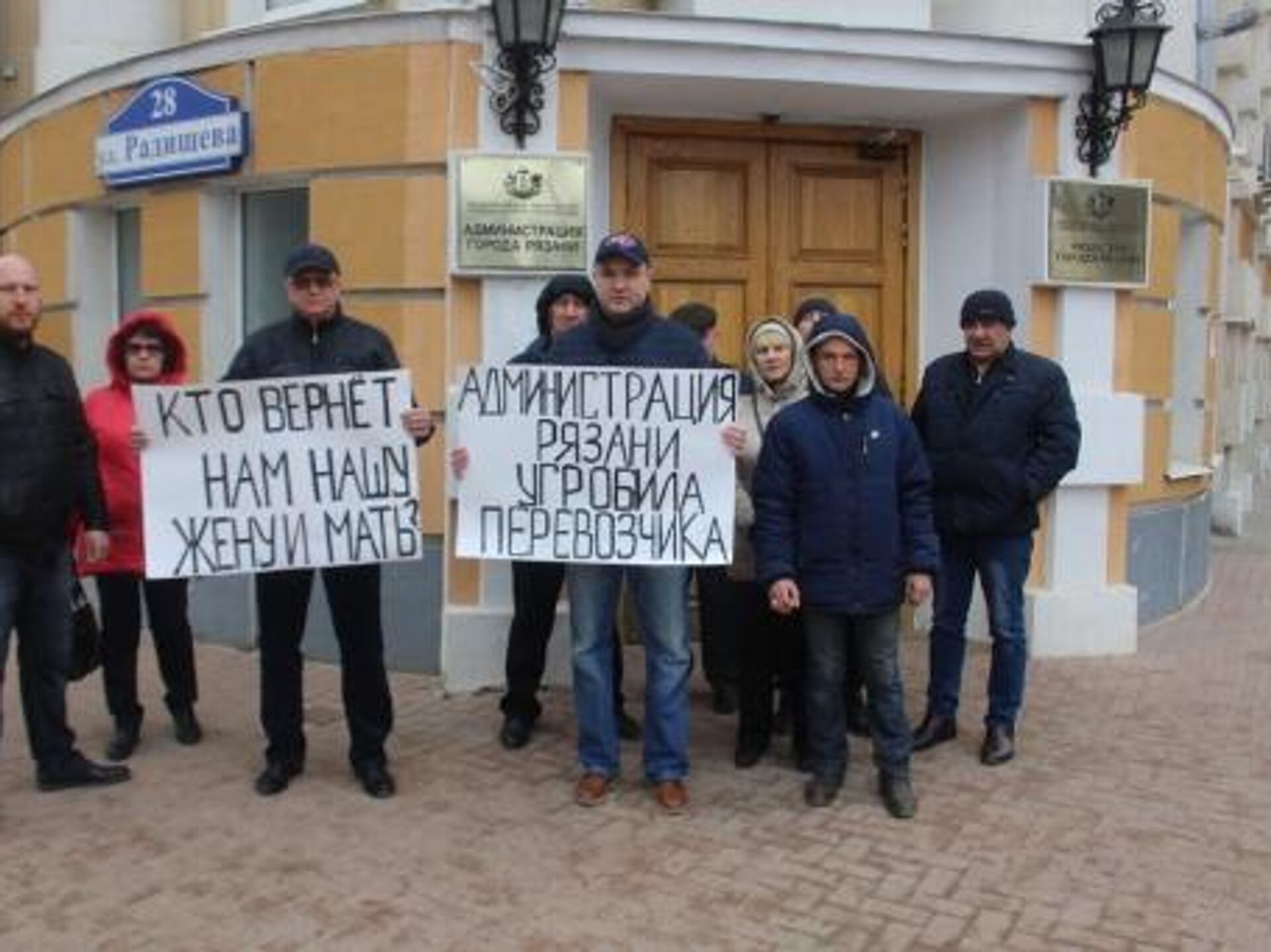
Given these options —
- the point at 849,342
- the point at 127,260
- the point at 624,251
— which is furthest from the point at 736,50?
the point at 127,260

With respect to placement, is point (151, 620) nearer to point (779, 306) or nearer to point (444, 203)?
point (444, 203)

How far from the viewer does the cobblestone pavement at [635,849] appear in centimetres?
414

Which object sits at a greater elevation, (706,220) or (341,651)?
(706,220)

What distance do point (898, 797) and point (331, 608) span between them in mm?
2155

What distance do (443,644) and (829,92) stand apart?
129 inches

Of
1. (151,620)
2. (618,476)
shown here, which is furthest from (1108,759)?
(151,620)

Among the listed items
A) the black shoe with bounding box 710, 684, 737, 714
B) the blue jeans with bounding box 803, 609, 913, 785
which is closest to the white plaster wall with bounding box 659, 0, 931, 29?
the black shoe with bounding box 710, 684, 737, 714

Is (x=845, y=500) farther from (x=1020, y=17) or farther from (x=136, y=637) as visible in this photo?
(x=1020, y=17)

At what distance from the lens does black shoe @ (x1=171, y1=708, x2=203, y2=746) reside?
19.4 feet

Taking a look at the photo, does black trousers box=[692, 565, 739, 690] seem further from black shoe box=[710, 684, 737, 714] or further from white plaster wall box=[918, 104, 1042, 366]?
white plaster wall box=[918, 104, 1042, 366]

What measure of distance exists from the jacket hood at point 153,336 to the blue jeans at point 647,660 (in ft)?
5.98

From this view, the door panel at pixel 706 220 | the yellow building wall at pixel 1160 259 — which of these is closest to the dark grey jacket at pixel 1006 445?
the door panel at pixel 706 220

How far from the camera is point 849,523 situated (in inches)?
196

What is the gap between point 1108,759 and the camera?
577 cm
